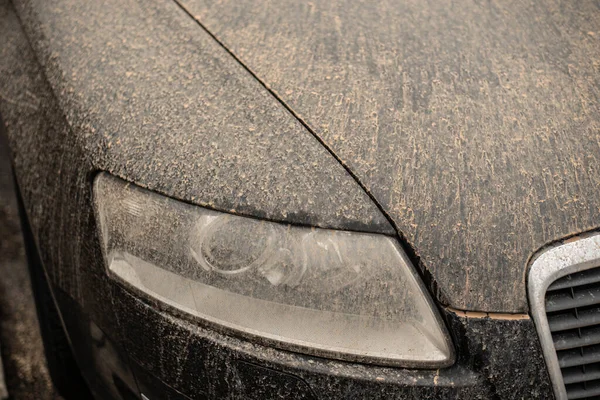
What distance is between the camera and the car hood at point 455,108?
1.21 meters

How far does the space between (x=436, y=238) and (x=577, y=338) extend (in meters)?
0.39

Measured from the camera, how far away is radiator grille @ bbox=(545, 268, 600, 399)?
123cm

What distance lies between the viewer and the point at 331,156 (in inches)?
50.3

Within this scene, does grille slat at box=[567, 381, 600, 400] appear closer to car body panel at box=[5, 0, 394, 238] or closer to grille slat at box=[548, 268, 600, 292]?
grille slat at box=[548, 268, 600, 292]

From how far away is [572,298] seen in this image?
1232mm

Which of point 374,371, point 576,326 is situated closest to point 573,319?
point 576,326

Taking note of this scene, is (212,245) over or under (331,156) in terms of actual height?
under

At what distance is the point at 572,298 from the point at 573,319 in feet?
0.16

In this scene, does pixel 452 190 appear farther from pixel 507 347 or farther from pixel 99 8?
pixel 99 8

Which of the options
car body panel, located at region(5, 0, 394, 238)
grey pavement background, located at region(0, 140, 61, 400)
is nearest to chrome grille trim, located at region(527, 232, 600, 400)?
car body panel, located at region(5, 0, 394, 238)

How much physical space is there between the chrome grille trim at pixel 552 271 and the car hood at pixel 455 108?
0.9 inches

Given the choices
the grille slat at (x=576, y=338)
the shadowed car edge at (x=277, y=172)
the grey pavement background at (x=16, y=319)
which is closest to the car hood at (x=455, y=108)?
the shadowed car edge at (x=277, y=172)

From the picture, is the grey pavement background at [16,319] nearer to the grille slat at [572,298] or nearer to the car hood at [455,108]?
the car hood at [455,108]

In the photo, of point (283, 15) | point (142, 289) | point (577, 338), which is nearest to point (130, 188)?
point (142, 289)
